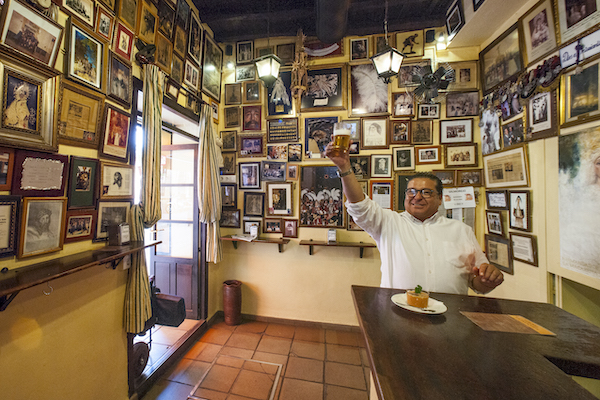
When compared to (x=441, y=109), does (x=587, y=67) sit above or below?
below

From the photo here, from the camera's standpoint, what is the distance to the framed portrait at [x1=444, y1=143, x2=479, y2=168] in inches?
Answer: 115

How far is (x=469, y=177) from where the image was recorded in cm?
292

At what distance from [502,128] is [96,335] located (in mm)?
4266

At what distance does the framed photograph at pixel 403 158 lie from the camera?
305 centimetres

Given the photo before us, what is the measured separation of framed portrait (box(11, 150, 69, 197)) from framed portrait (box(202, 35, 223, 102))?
205 cm

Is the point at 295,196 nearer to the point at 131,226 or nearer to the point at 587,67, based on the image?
the point at 131,226

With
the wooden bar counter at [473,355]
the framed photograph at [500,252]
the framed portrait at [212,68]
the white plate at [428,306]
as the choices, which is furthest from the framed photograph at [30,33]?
the framed photograph at [500,252]

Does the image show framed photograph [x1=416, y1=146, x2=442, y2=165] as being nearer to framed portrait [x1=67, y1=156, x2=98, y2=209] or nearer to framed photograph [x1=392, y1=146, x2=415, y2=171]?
framed photograph [x1=392, y1=146, x2=415, y2=171]

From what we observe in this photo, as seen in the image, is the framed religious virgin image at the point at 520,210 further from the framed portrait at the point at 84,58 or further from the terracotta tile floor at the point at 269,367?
the framed portrait at the point at 84,58

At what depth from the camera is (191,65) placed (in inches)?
111

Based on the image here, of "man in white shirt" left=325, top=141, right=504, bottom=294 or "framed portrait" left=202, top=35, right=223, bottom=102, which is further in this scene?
"framed portrait" left=202, top=35, right=223, bottom=102

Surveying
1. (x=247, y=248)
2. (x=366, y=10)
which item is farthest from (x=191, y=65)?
(x=247, y=248)

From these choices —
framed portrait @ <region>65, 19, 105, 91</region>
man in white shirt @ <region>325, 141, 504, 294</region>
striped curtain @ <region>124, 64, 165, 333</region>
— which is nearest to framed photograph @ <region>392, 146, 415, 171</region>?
man in white shirt @ <region>325, 141, 504, 294</region>

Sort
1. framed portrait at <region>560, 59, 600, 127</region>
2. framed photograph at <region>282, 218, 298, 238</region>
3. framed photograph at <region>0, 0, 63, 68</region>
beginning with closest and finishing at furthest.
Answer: framed photograph at <region>0, 0, 63, 68</region>, framed portrait at <region>560, 59, 600, 127</region>, framed photograph at <region>282, 218, 298, 238</region>
